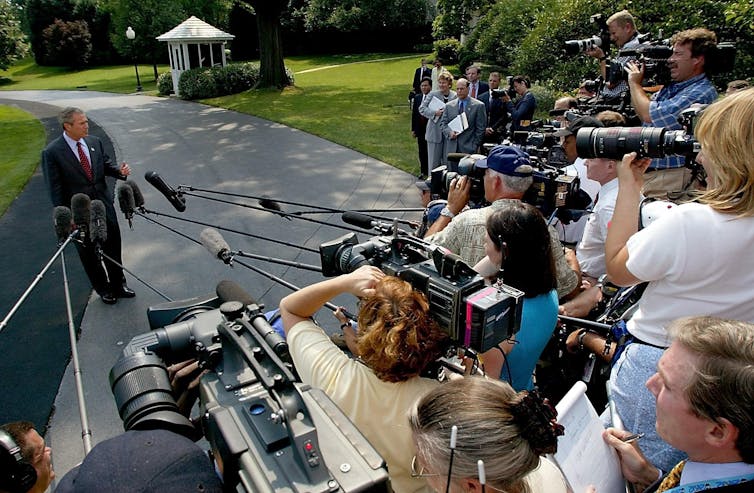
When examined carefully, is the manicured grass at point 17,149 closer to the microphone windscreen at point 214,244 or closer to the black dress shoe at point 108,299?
the black dress shoe at point 108,299

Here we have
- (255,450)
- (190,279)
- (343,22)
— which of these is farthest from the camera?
(343,22)

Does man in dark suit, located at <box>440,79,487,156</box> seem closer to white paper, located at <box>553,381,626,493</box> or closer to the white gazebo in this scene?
white paper, located at <box>553,381,626,493</box>

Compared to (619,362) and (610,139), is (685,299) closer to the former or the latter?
(619,362)

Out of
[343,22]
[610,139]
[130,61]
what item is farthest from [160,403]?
[130,61]

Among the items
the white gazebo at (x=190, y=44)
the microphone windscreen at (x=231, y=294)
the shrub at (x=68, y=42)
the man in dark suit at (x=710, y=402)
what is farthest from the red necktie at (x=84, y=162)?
the shrub at (x=68, y=42)

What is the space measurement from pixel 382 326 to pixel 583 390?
921 millimetres

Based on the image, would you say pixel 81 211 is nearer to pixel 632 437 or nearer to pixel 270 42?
pixel 632 437

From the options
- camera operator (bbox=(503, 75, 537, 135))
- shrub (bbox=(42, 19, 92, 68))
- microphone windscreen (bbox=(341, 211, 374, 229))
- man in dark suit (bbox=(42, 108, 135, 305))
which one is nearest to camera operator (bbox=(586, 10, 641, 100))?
camera operator (bbox=(503, 75, 537, 135))

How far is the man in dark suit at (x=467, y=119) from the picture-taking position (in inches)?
346

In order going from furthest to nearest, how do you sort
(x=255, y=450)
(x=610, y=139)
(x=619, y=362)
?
1. (x=610, y=139)
2. (x=619, y=362)
3. (x=255, y=450)

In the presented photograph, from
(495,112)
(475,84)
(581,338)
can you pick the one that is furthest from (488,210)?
(475,84)

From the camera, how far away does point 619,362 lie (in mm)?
2375

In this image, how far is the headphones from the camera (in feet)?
6.68

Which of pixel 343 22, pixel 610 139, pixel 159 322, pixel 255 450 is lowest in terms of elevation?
pixel 159 322
